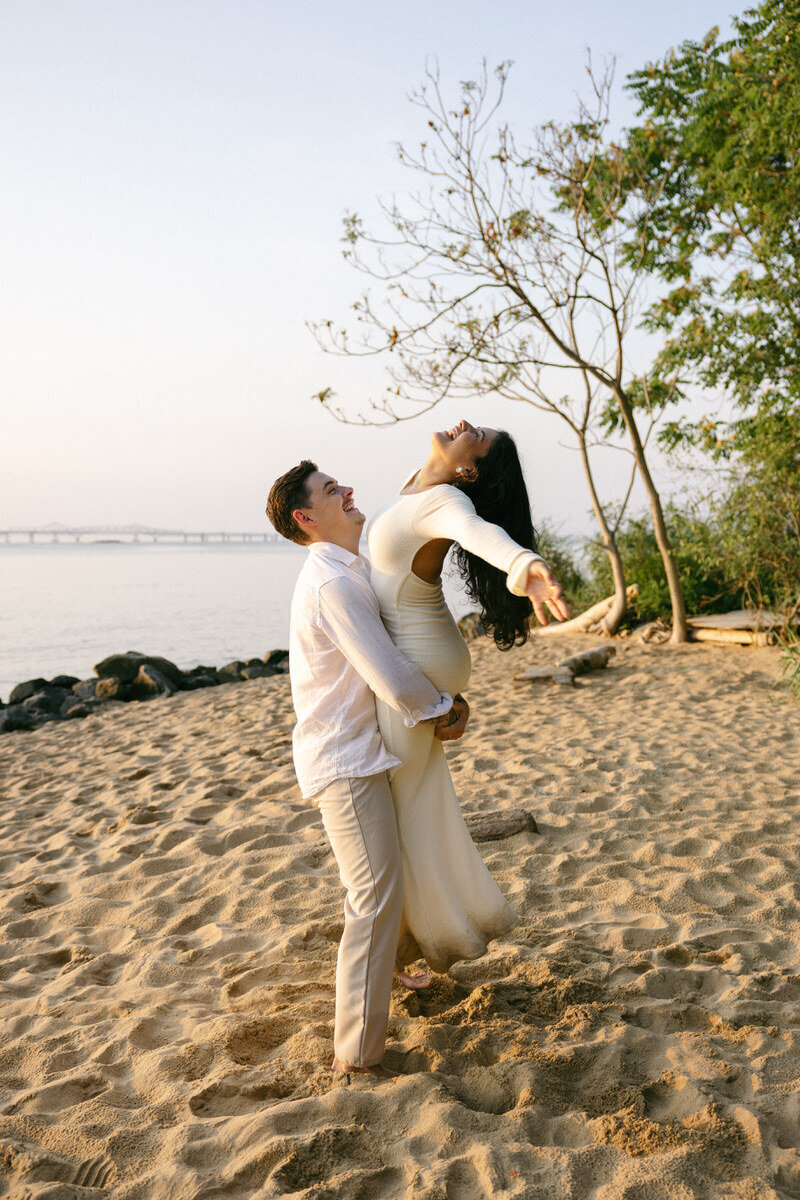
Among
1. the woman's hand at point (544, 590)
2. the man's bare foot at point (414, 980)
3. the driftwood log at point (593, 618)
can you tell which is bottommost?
the man's bare foot at point (414, 980)

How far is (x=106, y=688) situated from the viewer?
39.1 feet

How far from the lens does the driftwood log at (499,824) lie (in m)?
5.02

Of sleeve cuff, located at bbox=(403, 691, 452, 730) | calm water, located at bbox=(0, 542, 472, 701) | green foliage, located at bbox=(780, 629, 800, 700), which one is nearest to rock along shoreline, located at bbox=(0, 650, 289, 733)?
calm water, located at bbox=(0, 542, 472, 701)

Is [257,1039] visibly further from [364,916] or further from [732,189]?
[732,189]

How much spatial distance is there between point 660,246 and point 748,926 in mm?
11393

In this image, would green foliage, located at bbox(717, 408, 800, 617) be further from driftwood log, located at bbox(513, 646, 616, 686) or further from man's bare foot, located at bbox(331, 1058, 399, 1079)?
man's bare foot, located at bbox(331, 1058, 399, 1079)

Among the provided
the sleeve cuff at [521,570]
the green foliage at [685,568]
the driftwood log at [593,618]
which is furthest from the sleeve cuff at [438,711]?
the driftwood log at [593,618]

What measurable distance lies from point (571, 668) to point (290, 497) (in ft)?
25.9

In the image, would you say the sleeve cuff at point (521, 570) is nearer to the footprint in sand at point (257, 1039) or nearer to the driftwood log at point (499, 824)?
the footprint in sand at point (257, 1039)

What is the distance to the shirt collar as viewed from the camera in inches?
111

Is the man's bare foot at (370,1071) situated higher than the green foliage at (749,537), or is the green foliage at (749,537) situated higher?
the green foliage at (749,537)

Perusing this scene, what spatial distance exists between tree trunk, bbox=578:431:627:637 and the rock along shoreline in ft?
17.5

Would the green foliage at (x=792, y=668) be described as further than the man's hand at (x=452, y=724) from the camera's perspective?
Yes

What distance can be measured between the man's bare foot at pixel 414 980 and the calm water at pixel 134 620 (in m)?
9.53
